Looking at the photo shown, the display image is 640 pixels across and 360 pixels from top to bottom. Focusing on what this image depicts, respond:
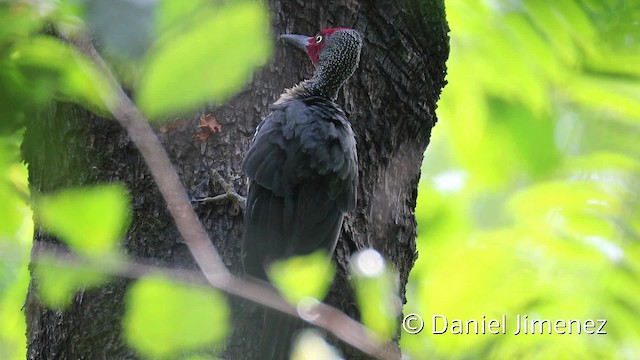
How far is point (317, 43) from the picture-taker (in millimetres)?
2996

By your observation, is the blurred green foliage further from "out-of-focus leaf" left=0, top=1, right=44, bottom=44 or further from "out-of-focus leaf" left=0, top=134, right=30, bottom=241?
"out-of-focus leaf" left=0, top=1, right=44, bottom=44

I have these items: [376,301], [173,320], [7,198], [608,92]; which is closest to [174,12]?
[173,320]

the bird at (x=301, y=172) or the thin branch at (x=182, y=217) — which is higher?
the bird at (x=301, y=172)

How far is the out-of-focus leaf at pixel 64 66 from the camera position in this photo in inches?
46.3

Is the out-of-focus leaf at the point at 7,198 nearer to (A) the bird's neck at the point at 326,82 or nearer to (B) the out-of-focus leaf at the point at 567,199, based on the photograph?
(A) the bird's neck at the point at 326,82

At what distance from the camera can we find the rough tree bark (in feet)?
7.96

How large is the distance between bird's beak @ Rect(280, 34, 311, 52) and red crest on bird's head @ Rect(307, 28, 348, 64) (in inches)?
Answer: 1.1

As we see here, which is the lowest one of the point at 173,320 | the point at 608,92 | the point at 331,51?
the point at 173,320

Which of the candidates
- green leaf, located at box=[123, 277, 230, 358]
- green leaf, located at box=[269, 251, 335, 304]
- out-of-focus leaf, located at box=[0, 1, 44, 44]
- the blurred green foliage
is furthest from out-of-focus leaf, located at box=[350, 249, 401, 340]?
out-of-focus leaf, located at box=[0, 1, 44, 44]

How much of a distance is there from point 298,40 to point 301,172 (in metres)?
0.49

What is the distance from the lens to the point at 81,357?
2.39 m

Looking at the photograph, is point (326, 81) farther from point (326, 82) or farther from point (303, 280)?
point (303, 280)

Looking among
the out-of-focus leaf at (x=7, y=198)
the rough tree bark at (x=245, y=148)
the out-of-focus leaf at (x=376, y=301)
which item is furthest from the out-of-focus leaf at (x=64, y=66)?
the rough tree bark at (x=245, y=148)

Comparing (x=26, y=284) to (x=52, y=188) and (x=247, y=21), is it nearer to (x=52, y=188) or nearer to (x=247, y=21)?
(x=52, y=188)
